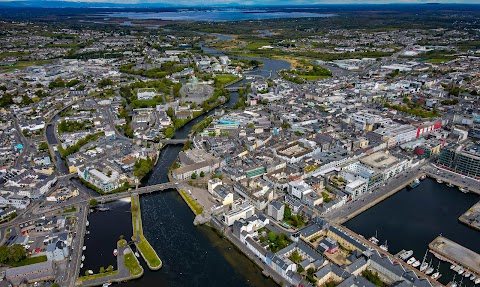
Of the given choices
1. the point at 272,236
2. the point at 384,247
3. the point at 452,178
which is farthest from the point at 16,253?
the point at 452,178

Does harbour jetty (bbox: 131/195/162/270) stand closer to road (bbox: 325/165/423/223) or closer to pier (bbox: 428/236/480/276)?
road (bbox: 325/165/423/223)

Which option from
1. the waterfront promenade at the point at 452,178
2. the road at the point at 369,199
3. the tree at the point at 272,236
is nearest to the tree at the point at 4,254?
the tree at the point at 272,236

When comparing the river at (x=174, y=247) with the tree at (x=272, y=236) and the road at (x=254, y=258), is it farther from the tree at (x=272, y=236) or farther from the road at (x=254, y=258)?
the tree at (x=272, y=236)

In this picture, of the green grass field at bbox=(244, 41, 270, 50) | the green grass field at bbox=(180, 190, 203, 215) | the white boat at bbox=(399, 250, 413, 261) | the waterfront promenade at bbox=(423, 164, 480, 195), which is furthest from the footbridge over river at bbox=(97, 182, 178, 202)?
the green grass field at bbox=(244, 41, 270, 50)

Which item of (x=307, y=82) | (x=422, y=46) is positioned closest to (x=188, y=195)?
(x=307, y=82)

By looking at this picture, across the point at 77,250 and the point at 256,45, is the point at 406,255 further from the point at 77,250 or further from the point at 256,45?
the point at 256,45

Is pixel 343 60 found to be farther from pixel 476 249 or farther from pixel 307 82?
pixel 476 249
